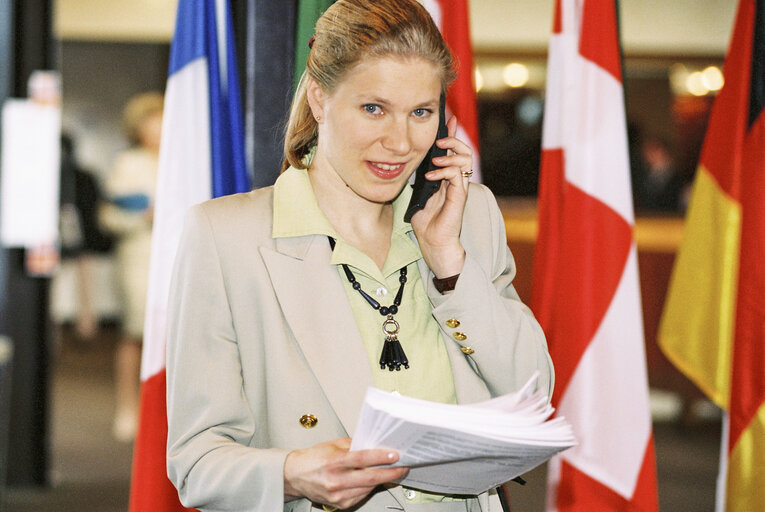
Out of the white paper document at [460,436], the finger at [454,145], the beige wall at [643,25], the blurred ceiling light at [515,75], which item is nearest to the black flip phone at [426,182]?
the finger at [454,145]

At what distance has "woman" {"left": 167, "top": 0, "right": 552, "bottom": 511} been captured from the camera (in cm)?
128

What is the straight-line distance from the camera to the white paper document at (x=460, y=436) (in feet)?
3.47

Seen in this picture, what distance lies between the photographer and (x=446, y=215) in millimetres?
1432

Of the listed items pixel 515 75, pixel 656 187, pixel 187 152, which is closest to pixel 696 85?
pixel 656 187

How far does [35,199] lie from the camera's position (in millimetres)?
4387

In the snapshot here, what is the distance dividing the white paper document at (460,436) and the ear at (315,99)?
0.55 m

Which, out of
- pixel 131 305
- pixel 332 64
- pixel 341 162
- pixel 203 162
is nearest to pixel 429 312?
pixel 341 162

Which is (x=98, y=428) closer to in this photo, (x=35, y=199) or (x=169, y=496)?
(x=35, y=199)

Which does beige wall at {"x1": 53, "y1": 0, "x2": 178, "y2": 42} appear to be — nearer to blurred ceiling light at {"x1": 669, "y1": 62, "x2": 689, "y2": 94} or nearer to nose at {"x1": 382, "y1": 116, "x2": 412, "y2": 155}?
blurred ceiling light at {"x1": 669, "y1": 62, "x2": 689, "y2": 94}

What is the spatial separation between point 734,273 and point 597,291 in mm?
453

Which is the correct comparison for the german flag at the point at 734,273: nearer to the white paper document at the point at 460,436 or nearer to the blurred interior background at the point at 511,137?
the white paper document at the point at 460,436

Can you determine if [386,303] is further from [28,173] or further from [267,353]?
[28,173]

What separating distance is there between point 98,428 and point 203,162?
3.79 m

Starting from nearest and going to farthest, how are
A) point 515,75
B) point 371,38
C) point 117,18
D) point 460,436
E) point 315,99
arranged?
point 460,436, point 371,38, point 315,99, point 515,75, point 117,18
